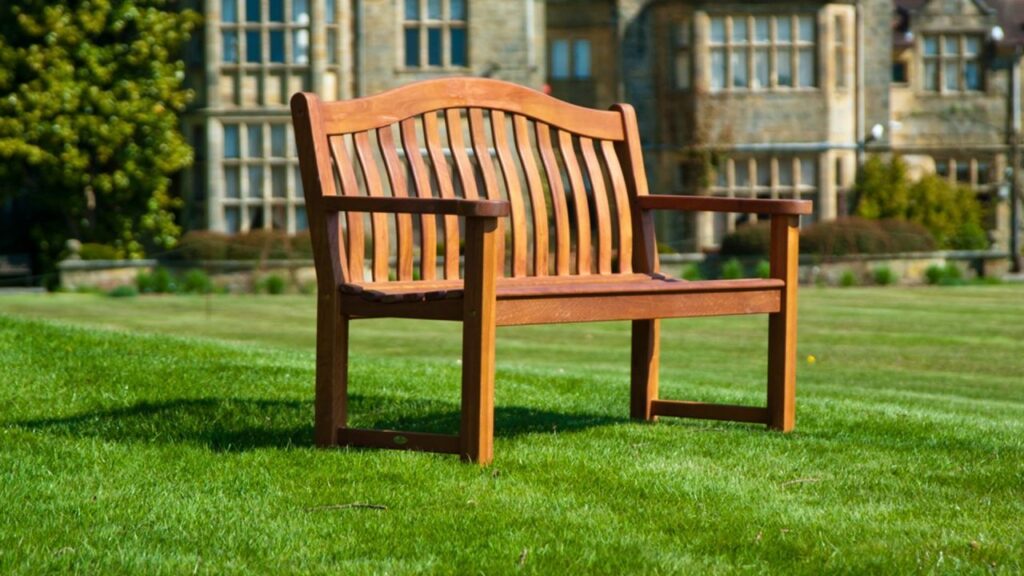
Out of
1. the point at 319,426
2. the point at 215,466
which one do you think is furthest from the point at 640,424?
the point at 215,466

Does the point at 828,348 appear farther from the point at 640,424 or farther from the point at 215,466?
the point at 215,466

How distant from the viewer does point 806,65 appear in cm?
2998

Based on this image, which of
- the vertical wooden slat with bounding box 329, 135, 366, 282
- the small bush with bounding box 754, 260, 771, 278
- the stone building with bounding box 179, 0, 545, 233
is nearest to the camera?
the vertical wooden slat with bounding box 329, 135, 366, 282

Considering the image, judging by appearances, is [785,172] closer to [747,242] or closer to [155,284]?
[747,242]

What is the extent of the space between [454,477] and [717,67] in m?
25.4

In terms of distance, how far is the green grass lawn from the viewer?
4121 mm

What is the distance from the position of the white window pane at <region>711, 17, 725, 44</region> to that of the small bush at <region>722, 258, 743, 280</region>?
18.4 ft

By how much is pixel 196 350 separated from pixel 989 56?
28206mm

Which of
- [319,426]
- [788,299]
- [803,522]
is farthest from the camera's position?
[788,299]

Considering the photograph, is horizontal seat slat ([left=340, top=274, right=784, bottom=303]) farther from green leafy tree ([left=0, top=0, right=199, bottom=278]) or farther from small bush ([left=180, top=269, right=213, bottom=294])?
green leafy tree ([left=0, top=0, right=199, bottom=278])

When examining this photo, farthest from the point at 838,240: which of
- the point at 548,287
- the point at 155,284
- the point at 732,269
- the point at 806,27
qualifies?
the point at 548,287

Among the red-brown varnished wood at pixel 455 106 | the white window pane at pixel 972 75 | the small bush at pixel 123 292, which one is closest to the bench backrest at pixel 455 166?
the red-brown varnished wood at pixel 455 106

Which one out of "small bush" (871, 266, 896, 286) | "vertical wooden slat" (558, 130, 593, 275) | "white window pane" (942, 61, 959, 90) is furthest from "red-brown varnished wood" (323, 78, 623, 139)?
"white window pane" (942, 61, 959, 90)

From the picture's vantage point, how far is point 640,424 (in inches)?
261
